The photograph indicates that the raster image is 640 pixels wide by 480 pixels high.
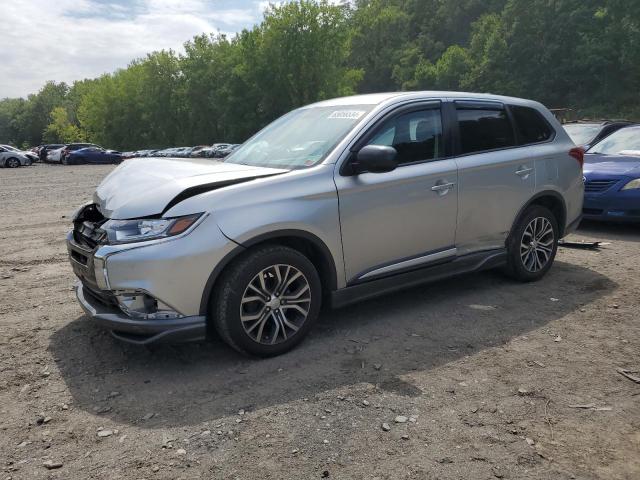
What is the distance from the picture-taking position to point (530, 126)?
18.2ft

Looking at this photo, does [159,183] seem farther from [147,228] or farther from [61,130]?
[61,130]

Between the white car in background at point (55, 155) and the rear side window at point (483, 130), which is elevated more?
the rear side window at point (483, 130)

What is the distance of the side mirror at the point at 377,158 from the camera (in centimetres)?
393

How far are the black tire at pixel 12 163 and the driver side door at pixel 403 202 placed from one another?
3686 centimetres

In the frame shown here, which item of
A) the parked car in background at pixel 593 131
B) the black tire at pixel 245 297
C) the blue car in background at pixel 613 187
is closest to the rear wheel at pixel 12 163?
the parked car in background at pixel 593 131

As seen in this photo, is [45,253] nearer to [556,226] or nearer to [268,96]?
[556,226]

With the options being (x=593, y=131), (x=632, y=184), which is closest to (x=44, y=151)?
(x=593, y=131)

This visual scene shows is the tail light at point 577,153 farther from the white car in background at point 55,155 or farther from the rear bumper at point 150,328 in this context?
the white car in background at point 55,155

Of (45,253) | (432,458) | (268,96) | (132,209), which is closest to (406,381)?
(432,458)

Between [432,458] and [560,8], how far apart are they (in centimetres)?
7516

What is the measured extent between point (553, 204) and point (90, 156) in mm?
41767

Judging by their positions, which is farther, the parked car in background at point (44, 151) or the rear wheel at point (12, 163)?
the parked car in background at point (44, 151)

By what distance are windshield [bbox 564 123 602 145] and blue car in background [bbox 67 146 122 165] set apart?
38.3 meters

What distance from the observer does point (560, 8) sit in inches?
2584
